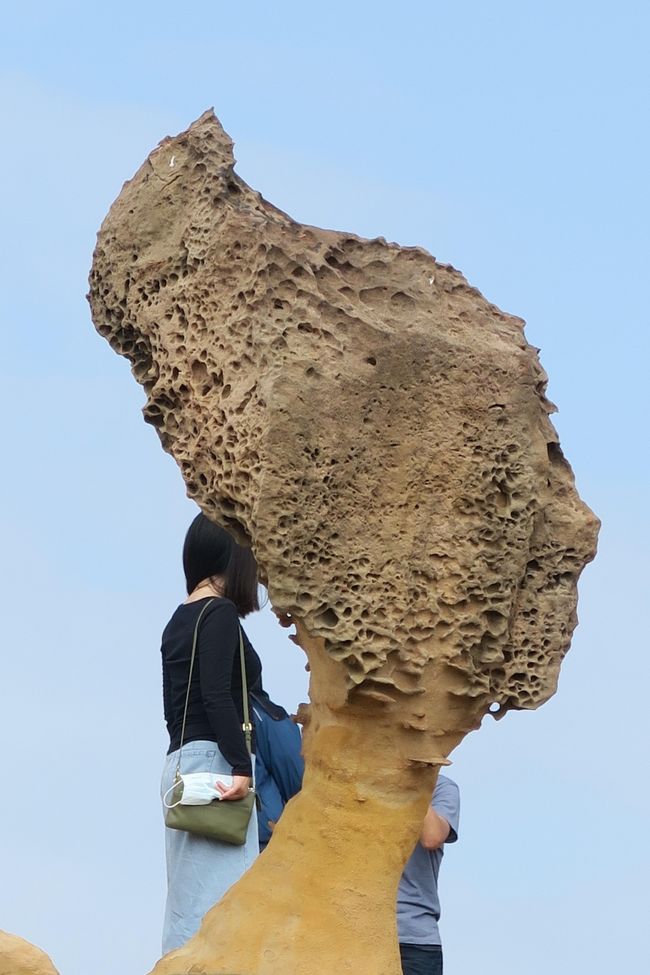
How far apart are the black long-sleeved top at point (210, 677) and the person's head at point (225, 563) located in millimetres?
84

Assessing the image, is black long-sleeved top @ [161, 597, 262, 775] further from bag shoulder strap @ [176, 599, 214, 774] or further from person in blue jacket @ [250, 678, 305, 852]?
person in blue jacket @ [250, 678, 305, 852]

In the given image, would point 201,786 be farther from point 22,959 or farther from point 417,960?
point 417,960

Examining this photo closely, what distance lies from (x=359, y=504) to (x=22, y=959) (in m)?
1.74

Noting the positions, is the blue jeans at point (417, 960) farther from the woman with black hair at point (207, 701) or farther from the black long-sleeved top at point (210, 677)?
the black long-sleeved top at point (210, 677)

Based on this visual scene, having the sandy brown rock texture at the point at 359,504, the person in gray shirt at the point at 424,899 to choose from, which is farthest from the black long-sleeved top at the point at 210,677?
the person in gray shirt at the point at 424,899

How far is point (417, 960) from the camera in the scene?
7.30 metres

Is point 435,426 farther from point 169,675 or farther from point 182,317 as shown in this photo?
point 169,675

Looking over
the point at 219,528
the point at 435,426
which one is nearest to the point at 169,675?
the point at 219,528

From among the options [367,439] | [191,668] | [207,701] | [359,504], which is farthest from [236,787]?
[367,439]

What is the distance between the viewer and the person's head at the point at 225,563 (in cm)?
726

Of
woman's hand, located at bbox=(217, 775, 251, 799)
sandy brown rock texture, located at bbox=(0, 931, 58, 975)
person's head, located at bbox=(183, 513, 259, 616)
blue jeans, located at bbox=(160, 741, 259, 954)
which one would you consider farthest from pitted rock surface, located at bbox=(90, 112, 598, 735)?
sandy brown rock texture, located at bbox=(0, 931, 58, 975)

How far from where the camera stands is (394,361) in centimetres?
631

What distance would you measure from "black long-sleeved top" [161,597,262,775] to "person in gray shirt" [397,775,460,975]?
2.23 ft

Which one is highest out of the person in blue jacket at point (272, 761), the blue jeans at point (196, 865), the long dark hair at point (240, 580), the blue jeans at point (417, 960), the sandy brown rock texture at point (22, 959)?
the long dark hair at point (240, 580)
